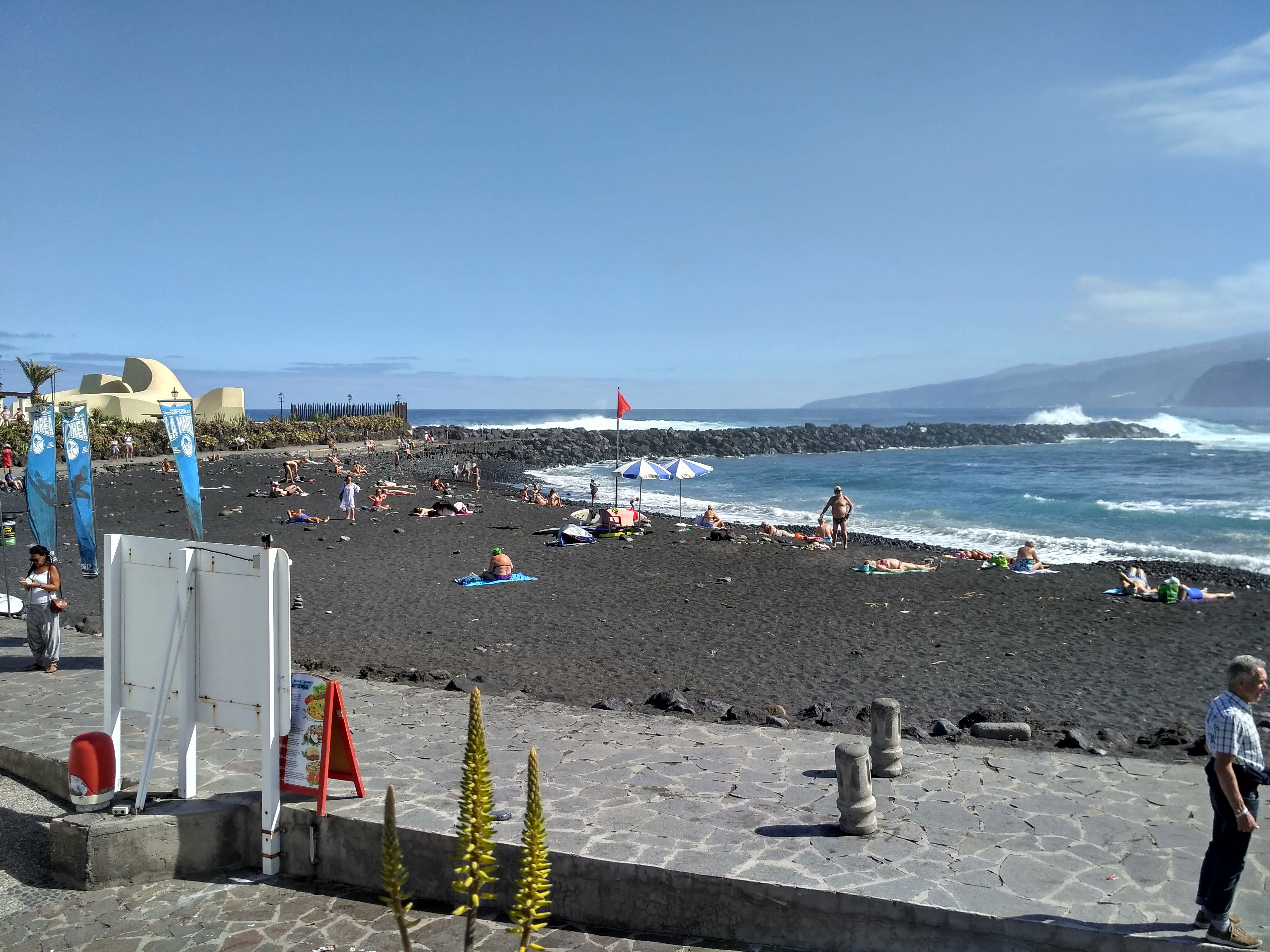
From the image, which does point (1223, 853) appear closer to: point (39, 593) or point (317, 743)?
point (317, 743)

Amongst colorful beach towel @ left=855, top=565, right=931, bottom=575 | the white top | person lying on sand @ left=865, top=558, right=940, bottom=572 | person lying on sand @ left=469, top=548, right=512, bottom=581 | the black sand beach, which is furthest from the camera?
person lying on sand @ left=865, top=558, right=940, bottom=572

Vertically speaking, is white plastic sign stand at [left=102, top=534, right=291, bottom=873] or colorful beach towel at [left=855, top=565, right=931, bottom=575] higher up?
white plastic sign stand at [left=102, top=534, right=291, bottom=873]

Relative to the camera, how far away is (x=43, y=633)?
25.5 feet

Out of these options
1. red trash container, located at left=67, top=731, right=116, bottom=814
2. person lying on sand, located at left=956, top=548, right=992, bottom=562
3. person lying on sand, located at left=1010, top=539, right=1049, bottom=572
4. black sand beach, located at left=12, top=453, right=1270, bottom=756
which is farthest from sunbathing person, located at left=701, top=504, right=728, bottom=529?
red trash container, located at left=67, top=731, right=116, bottom=814

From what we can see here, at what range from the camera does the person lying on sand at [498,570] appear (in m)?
14.5

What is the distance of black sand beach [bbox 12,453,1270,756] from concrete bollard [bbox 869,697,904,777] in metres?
1.84

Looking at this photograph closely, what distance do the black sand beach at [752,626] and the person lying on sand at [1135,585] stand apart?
539 millimetres

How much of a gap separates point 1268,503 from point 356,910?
116ft

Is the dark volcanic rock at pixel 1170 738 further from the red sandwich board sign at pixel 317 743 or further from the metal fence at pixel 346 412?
the metal fence at pixel 346 412

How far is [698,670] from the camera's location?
9492mm

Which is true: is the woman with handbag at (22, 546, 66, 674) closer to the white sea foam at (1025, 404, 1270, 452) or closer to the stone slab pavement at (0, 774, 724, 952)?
the stone slab pavement at (0, 774, 724, 952)

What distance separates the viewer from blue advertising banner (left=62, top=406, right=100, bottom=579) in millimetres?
9750

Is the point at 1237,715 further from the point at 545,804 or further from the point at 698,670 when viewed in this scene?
the point at 698,670

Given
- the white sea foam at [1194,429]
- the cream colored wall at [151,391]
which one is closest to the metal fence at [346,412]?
the cream colored wall at [151,391]
